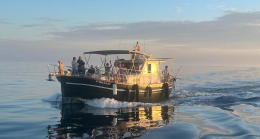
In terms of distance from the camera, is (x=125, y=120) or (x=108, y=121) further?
(x=125, y=120)

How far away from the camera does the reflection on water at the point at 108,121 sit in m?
12.0

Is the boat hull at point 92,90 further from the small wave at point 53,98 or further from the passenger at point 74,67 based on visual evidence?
the small wave at point 53,98

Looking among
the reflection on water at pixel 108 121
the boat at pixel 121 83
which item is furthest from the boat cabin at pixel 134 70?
the reflection on water at pixel 108 121

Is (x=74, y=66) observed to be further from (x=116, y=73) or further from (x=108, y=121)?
(x=108, y=121)

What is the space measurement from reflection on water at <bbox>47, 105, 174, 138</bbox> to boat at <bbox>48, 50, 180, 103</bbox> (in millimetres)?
1126

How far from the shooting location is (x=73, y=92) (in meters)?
19.5

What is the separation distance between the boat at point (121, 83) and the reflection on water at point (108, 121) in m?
1.13

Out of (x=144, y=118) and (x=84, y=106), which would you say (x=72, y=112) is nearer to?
(x=84, y=106)

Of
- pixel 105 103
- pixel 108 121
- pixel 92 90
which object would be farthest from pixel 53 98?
pixel 108 121

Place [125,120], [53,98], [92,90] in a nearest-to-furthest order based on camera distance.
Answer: [125,120], [92,90], [53,98]

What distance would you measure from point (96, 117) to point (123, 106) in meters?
4.52

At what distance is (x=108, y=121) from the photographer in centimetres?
1473

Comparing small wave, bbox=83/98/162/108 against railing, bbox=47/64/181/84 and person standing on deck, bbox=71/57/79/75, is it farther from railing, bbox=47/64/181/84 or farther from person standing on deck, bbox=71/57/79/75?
person standing on deck, bbox=71/57/79/75

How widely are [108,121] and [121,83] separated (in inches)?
222
